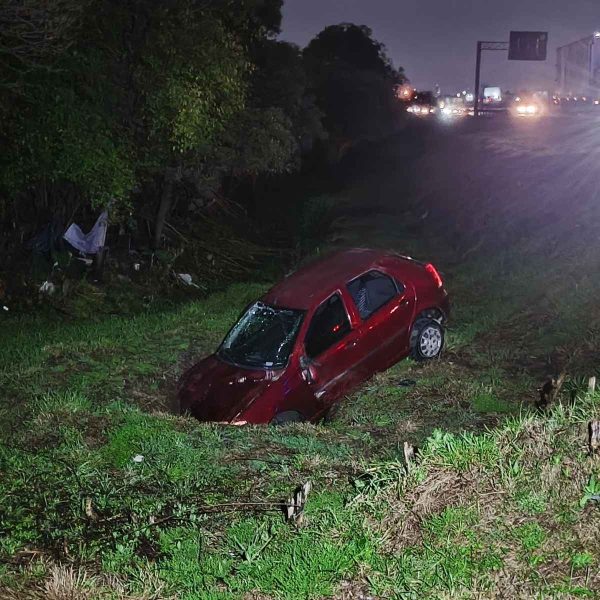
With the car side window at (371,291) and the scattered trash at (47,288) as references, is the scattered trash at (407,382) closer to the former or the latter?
the car side window at (371,291)

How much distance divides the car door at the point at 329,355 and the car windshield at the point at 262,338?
0.68 feet

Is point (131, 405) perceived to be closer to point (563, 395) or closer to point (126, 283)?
point (563, 395)

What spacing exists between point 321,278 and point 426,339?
1.60 m

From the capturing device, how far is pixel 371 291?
9164 millimetres

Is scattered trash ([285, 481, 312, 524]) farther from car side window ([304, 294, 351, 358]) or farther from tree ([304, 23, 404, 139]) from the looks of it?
tree ([304, 23, 404, 139])

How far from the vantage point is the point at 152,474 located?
18.8 ft

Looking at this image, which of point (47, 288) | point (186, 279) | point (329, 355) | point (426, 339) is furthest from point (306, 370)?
point (186, 279)

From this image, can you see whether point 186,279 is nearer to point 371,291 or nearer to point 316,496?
point 371,291

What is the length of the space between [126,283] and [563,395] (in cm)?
1311

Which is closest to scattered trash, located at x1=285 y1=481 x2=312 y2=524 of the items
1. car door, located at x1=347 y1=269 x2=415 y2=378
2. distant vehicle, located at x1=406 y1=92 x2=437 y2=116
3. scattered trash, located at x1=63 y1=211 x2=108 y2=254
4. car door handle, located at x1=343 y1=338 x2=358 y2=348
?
car door handle, located at x1=343 y1=338 x2=358 y2=348

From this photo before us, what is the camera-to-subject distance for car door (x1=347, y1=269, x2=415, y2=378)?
348 inches

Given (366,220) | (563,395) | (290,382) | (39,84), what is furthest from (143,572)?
(366,220)

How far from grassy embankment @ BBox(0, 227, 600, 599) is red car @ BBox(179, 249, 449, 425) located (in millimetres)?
388

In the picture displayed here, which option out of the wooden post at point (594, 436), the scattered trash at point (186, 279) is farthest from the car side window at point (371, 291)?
the scattered trash at point (186, 279)
